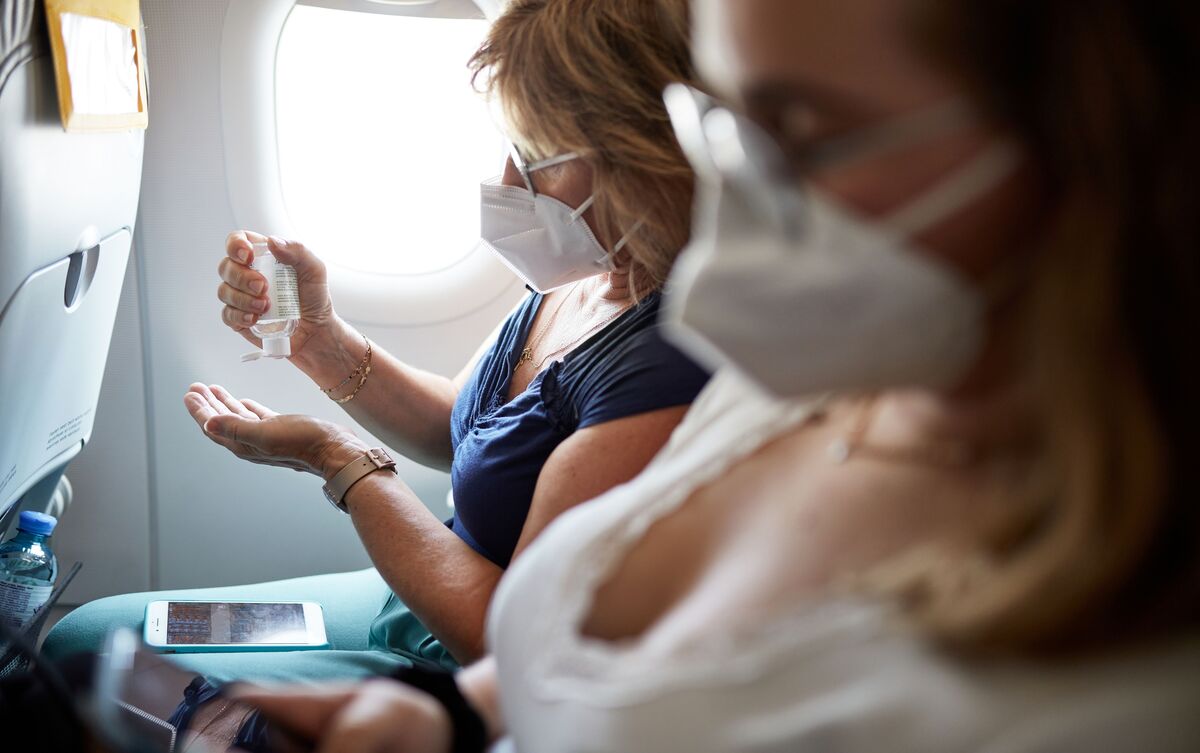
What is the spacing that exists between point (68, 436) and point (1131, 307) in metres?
1.62

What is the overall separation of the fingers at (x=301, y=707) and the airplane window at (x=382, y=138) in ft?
4.54

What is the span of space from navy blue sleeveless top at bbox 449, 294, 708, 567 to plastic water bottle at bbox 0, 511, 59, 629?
0.66 meters

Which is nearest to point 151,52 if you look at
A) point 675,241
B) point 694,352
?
point 675,241

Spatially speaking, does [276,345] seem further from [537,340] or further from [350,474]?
[537,340]

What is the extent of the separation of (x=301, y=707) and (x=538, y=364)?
2.49ft

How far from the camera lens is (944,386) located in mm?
735

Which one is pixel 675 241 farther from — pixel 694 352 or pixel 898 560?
pixel 898 560

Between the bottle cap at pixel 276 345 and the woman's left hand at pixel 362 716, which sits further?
the bottle cap at pixel 276 345

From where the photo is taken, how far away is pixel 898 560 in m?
0.74

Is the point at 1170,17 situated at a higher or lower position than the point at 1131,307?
higher

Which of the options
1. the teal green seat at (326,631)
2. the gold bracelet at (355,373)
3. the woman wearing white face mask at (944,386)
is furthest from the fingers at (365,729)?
the gold bracelet at (355,373)

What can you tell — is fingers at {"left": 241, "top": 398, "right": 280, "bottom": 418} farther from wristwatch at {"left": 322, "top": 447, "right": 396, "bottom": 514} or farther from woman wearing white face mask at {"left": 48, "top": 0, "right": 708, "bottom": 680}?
wristwatch at {"left": 322, "top": 447, "right": 396, "bottom": 514}

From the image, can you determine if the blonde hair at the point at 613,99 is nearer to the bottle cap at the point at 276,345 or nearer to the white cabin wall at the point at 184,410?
the bottle cap at the point at 276,345

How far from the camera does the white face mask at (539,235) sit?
1506mm
